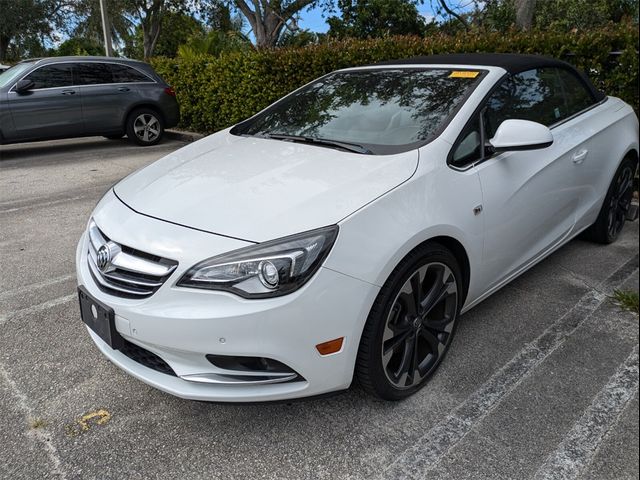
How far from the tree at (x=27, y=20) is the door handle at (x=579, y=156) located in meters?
24.3

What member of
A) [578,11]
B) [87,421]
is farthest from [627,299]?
[578,11]

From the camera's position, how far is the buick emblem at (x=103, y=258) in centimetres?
221

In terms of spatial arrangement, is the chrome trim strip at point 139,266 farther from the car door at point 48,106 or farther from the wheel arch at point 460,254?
the car door at point 48,106

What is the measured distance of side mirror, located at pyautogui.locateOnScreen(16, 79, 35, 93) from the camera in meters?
7.91

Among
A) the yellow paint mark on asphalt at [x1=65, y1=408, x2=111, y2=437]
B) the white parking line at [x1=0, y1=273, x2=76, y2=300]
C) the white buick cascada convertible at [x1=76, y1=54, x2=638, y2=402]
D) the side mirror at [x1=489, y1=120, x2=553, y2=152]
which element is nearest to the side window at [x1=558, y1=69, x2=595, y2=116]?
the white buick cascada convertible at [x1=76, y1=54, x2=638, y2=402]

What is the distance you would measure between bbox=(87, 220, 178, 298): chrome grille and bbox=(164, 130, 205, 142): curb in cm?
803

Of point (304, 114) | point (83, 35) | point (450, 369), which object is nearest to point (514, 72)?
point (304, 114)

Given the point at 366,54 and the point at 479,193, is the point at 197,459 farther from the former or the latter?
the point at 366,54

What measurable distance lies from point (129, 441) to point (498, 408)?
5.36ft

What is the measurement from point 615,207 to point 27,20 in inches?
985

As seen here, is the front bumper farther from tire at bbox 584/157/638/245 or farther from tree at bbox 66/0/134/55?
tree at bbox 66/0/134/55

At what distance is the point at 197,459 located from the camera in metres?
2.13

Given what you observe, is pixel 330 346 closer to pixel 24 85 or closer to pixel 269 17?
pixel 24 85

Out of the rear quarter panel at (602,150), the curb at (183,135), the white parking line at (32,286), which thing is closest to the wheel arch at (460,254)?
→ the rear quarter panel at (602,150)
